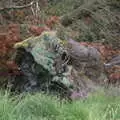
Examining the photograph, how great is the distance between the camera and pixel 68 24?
17547 mm

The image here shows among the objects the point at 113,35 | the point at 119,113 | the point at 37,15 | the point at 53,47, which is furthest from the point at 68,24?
the point at 119,113

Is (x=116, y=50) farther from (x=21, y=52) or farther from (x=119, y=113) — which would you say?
(x=119, y=113)

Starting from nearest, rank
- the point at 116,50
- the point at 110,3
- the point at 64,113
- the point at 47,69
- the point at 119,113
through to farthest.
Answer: the point at 64,113 → the point at 119,113 → the point at 47,69 → the point at 116,50 → the point at 110,3

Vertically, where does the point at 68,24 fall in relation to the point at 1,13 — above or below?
below

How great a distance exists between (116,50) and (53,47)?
6.00 m

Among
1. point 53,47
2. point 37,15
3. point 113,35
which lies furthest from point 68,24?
point 53,47

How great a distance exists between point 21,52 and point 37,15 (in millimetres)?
3327

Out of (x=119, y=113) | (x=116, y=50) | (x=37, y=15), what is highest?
(x=119, y=113)

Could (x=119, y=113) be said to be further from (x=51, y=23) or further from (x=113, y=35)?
(x=113, y=35)

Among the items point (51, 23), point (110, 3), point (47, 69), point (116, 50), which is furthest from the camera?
point (110, 3)

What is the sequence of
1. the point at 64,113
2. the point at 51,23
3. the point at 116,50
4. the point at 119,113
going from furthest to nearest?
the point at 116,50, the point at 51,23, the point at 119,113, the point at 64,113

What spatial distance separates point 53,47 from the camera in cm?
1139

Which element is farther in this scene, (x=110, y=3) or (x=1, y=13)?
(x=110, y=3)

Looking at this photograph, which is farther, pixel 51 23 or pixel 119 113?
pixel 51 23
